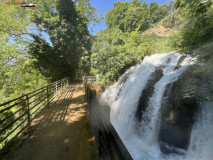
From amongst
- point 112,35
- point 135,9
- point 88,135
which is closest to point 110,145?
point 88,135

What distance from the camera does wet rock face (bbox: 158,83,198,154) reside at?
3.88 m

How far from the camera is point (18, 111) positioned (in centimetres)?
306

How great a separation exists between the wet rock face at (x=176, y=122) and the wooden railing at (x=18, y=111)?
4998 mm

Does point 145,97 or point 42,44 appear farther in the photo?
point 42,44

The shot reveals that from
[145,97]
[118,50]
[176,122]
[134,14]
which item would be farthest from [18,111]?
[134,14]

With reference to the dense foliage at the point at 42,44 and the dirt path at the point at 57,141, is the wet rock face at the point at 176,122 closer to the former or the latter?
the dirt path at the point at 57,141

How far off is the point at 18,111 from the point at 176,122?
5445 millimetres

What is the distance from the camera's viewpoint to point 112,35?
1451cm

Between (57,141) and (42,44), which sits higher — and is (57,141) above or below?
below

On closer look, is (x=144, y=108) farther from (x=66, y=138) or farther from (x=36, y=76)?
(x=36, y=76)

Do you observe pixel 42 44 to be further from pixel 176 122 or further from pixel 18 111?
pixel 176 122

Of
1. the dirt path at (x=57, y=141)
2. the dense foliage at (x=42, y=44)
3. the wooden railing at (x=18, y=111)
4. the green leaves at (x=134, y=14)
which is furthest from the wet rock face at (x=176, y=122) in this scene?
the green leaves at (x=134, y=14)

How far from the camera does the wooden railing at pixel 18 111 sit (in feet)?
8.69

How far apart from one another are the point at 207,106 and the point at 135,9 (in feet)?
101
